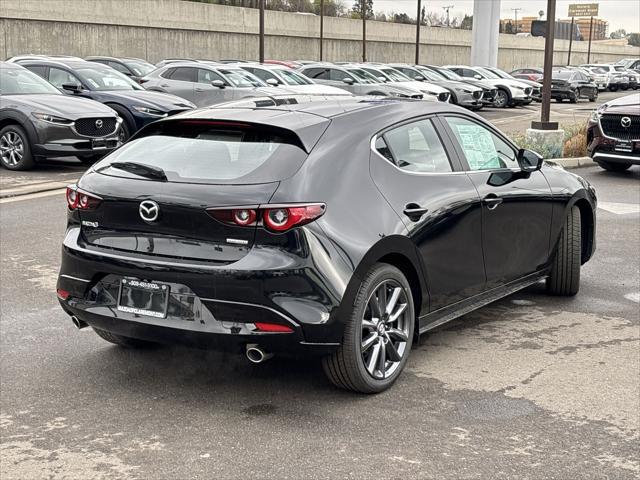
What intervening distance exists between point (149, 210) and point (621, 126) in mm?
11201

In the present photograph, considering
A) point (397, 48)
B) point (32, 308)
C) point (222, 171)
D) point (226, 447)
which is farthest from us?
point (397, 48)

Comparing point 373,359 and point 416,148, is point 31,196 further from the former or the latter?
point 373,359

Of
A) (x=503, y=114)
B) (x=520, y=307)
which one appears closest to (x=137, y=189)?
(x=520, y=307)

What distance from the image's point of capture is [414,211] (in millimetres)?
5191

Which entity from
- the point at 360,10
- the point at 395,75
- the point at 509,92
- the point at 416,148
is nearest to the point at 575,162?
the point at 416,148

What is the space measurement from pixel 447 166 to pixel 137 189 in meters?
1.92

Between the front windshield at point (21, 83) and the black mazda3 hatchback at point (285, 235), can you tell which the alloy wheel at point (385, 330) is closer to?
the black mazda3 hatchback at point (285, 235)

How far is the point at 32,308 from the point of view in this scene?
22.2 ft

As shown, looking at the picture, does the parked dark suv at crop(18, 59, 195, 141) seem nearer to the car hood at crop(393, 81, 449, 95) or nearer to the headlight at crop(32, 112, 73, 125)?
the headlight at crop(32, 112, 73, 125)

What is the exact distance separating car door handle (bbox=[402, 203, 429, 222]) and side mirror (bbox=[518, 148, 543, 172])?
1.44 meters

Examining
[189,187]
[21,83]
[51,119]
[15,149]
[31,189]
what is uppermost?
[189,187]

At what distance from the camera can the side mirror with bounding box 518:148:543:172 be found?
6426mm

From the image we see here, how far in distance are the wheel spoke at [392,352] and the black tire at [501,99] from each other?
31.1 metres

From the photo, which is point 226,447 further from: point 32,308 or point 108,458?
point 32,308
